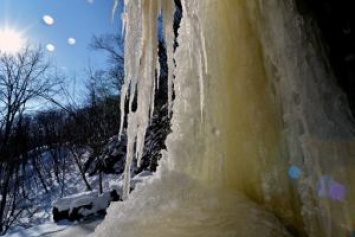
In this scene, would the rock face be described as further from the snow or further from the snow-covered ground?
the snow

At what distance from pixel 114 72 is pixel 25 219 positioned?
19.5 ft

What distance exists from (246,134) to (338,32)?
0.34 m

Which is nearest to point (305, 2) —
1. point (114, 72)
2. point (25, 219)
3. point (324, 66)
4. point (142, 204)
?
point (324, 66)

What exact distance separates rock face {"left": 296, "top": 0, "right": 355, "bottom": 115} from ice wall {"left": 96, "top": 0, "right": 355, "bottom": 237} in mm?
42

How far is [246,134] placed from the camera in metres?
0.95

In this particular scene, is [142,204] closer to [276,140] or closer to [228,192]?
[228,192]

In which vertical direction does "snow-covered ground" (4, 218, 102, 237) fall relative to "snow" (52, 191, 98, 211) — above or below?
below

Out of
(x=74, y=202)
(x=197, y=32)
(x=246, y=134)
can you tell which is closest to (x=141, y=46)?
(x=197, y=32)

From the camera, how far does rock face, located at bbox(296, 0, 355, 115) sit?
92 centimetres

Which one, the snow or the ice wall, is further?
the snow

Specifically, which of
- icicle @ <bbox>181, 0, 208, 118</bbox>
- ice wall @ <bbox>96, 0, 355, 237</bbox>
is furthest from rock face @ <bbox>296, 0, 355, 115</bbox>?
icicle @ <bbox>181, 0, 208, 118</bbox>

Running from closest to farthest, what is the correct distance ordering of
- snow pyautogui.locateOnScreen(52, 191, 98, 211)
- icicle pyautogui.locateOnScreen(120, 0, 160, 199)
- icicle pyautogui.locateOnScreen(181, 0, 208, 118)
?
icicle pyautogui.locateOnScreen(181, 0, 208, 118) → icicle pyautogui.locateOnScreen(120, 0, 160, 199) → snow pyautogui.locateOnScreen(52, 191, 98, 211)

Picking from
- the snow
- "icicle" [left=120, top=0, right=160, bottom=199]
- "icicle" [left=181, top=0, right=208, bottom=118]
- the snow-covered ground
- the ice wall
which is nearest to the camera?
the ice wall

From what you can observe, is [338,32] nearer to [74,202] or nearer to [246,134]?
[246,134]
